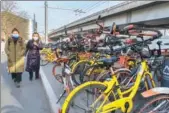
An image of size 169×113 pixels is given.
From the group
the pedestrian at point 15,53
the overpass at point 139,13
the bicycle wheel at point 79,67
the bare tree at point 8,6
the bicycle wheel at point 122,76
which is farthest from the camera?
the bare tree at point 8,6

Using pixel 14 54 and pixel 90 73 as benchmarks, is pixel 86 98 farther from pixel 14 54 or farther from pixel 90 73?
pixel 14 54

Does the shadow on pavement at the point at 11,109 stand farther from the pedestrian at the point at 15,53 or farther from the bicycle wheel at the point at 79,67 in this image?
the pedestrian at the point at 15,53

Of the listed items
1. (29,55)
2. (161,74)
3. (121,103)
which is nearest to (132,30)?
(161,74)

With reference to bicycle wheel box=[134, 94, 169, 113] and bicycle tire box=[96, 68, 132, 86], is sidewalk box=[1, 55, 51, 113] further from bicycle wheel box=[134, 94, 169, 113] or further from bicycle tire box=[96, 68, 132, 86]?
bicycle wheel box=[134, 94, 169, 113]

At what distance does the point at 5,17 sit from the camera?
3094 centimetres

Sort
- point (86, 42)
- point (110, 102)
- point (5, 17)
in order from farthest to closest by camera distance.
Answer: point (5, 17)
point (86, 42)
point (110, 102)

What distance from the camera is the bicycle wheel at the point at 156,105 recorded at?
3742mm

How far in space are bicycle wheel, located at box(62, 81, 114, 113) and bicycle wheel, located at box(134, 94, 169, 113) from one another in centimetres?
44

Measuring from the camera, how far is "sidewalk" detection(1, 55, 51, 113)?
5820 millimetres

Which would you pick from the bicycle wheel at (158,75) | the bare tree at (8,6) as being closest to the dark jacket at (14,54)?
the bicycle wheel at (158,75)

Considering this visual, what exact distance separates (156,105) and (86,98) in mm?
857

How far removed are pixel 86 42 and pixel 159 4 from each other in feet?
11.6

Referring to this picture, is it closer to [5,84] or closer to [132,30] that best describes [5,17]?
[5,84]

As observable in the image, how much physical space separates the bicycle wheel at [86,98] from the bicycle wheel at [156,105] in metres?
0.44
